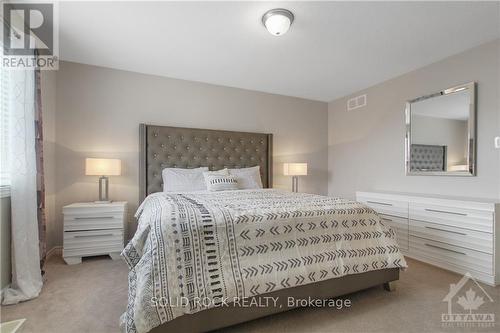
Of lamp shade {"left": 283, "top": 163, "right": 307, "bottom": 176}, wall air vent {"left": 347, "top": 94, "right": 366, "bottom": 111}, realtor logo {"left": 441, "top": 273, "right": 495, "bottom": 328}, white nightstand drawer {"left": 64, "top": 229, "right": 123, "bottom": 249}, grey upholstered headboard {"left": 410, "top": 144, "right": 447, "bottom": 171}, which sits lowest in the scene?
realtor logo {"left": 441, "top": 273, "right": 495, "bottom": 328}

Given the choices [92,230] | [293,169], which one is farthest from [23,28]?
[293,169]

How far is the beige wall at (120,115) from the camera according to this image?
9.75ft

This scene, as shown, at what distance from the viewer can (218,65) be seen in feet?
10.1

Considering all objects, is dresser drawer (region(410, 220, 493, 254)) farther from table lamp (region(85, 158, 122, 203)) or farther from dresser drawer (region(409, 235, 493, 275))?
table lamp (region(85, 158, 122, 203))

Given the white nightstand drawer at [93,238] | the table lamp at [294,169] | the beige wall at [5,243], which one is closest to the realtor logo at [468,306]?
the table lamp at [294,169]

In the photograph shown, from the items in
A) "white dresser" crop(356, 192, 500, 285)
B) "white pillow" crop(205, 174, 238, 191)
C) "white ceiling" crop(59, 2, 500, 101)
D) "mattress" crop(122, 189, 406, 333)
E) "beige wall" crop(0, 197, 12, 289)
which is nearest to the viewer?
"mattress" crop(122, 189, 406, 333)

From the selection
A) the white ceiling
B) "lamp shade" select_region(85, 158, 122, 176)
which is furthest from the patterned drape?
the white ceiling

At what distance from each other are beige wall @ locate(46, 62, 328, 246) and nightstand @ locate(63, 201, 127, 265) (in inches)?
18.8

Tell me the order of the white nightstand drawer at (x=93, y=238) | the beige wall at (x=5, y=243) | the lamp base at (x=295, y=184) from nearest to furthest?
the beige wall at (x=5, y=243) → the white nightstand drawer at (x=93, y=238) → the lamp base at (x=295, y=184)

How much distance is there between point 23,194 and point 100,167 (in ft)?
2.68

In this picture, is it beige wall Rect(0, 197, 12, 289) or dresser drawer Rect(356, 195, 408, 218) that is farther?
dresser drawer Rect(356, 195, 408, 218)

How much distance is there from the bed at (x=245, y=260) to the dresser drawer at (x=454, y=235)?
0.92 meters

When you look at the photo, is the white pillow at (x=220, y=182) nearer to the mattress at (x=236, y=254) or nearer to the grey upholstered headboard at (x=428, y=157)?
the mattress at (x=236, y=254)

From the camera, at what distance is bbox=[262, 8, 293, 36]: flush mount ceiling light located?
201 cm
